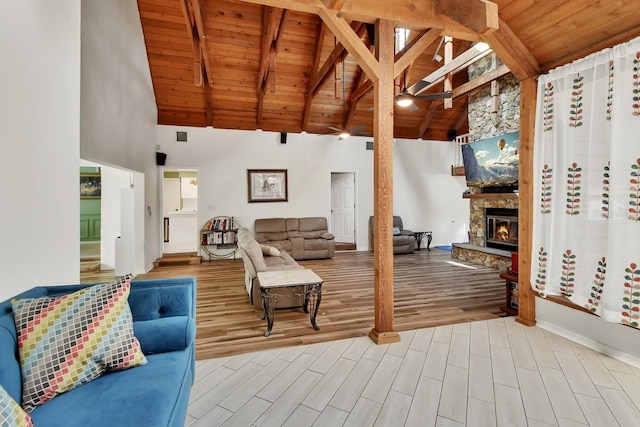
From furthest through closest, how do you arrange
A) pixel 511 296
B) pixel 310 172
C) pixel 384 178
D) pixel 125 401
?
pixel 310 172 < pixel 511 296 < pixel 384 178 < pixel 125 401

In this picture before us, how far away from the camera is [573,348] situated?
105 inches

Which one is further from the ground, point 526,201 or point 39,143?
point 39,143

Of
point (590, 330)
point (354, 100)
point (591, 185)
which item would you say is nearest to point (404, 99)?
point (591, 185)

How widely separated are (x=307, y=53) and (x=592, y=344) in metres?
6.57

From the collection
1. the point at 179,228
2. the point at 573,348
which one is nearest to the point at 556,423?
the point at 573,348

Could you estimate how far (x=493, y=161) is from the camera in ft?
19.4

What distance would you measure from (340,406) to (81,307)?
161cm

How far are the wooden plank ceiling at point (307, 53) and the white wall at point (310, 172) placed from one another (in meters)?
0.41

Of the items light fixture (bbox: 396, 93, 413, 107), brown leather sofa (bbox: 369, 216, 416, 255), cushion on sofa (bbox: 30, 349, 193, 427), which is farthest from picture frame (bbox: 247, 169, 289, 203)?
cushion on sofa (bbox: 30, 349, 193, 427)

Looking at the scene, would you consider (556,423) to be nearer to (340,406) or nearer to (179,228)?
(340,406)

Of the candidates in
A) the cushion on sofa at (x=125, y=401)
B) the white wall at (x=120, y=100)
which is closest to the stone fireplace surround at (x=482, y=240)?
the cushion on sofa at (x=125, y=401)

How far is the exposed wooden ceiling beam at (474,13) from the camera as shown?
2.34 metres

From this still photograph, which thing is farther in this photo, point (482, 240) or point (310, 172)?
point (310, 172)

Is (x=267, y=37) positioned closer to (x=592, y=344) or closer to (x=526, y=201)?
(x=526, y=201)
